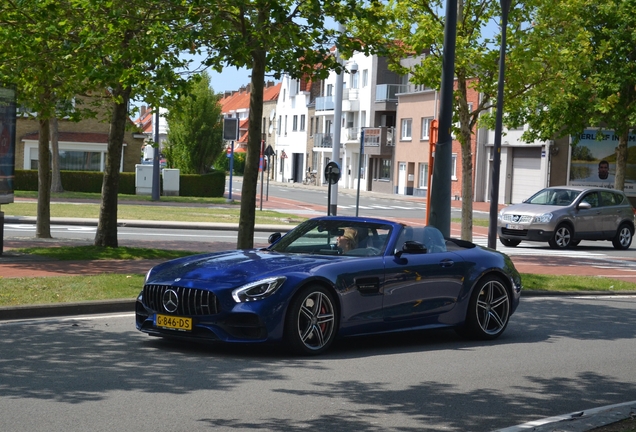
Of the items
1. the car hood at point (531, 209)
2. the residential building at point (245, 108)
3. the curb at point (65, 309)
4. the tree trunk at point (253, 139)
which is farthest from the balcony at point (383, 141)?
the curb at point (65, 309)

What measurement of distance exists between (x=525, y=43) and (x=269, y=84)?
102288 millimetres

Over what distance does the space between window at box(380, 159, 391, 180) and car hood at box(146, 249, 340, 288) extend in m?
66.0

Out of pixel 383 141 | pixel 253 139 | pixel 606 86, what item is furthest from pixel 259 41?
pixel 383 141

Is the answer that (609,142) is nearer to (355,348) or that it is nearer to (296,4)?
(296,4)

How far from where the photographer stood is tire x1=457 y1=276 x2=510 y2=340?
10.9 m

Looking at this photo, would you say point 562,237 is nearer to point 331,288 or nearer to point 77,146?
point 331,288

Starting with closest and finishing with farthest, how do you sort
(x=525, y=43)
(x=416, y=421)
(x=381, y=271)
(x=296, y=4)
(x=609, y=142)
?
(x=416, y=421), (x=381, y=271), (x=296, y=4), (x=525, y=43), (x=609, y=142)

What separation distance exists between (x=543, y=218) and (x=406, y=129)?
148ft

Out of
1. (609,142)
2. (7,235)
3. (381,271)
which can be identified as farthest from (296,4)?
(609,142)

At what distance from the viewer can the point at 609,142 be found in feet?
179

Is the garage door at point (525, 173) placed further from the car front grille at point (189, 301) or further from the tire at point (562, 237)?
the car front grille at point (189, 301)

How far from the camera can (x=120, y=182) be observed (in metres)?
50.3

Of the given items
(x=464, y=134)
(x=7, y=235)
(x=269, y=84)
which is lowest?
(x=7, y=235)

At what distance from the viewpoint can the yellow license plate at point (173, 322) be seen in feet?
29.9
